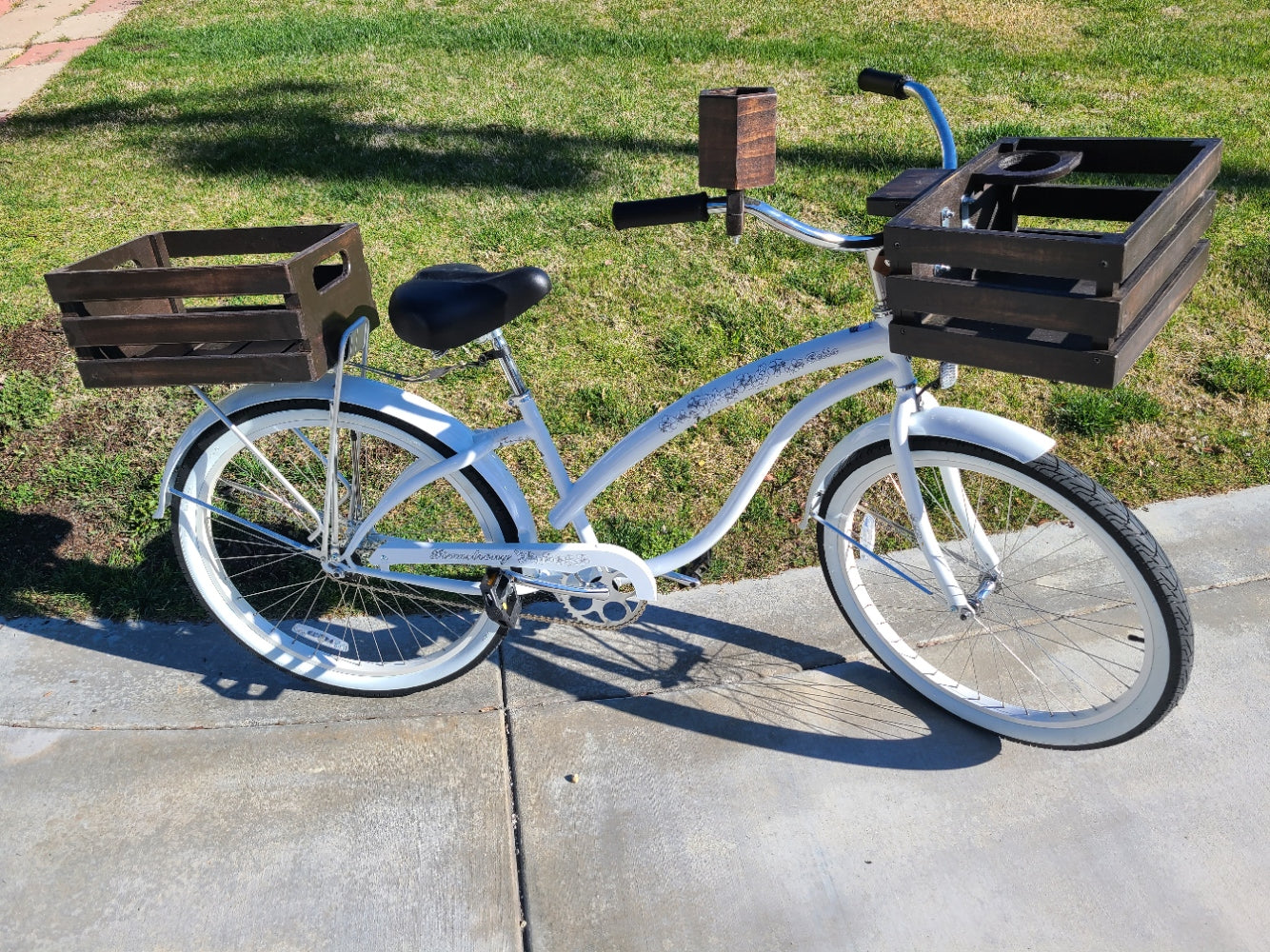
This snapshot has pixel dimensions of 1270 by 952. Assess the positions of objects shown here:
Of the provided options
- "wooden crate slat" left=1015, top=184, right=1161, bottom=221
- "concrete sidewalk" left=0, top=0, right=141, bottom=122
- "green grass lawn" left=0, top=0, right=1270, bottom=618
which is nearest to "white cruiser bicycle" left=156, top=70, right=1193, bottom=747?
"wooden crate slat" left=1015, top=184, right=1161, bottom=221

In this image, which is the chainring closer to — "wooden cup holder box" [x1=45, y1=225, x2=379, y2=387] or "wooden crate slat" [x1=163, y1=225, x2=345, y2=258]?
"wooden cup holder box" [x1=45, y1=225, x2=379, y2=387]

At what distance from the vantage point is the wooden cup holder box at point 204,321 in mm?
2373

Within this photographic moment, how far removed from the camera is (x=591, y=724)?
9.34ft

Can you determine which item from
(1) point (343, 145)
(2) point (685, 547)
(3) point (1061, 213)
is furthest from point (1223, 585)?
(1) point (343, 145)

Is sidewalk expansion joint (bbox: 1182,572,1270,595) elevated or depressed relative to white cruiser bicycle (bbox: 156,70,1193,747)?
depressed

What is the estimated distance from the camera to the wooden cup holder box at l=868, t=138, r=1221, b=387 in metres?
1.90

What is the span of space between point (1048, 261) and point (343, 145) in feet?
15.1

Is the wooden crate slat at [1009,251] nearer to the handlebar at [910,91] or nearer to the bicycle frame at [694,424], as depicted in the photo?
the bicycle frame at [694,424]

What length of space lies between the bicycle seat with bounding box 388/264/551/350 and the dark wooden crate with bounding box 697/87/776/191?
550mm

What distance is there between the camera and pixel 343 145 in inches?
224

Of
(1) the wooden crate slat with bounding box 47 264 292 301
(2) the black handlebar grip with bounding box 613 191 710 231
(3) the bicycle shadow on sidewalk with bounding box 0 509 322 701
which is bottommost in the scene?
(3) the bicycle shadow on sidewalk with bounding box 0 509 322 701

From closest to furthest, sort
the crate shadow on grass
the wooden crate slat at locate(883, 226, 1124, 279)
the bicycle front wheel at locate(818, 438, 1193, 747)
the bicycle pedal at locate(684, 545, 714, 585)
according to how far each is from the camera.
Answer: the wooden crate slat at locate(883, 226, 1124, 279)
the bicycle front wheel at locate(818, 438, 1193, 747)
the bicycle pedal at locate(684, 545, 714, 585)
the crate shadow on grass

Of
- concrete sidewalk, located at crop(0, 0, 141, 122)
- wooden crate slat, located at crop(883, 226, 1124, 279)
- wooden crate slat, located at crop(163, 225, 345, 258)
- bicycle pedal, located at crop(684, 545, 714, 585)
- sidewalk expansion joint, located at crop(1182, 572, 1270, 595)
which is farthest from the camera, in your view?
concrete sidewalk, located at crop(0, 0, 141, 122)

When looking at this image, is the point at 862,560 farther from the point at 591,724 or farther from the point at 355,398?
the point at 355,398
